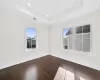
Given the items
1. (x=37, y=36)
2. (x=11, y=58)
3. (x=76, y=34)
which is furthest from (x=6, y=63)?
(x=76, y=34)

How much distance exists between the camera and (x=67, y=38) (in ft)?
14.1

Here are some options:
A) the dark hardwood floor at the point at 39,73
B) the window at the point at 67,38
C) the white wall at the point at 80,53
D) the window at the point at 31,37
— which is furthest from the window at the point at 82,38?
the window at the point at 31,37

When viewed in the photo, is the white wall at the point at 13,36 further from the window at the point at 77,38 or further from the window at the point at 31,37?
the window at the point at 77,38

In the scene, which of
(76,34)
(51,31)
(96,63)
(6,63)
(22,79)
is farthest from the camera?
(51,31)

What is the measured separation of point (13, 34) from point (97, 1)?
3.64 meters

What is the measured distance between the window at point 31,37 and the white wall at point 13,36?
290 mm

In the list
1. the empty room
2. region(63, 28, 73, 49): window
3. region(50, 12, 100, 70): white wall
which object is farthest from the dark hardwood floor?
region(63, 28, 73, 49): window

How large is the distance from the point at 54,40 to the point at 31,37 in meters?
1.71

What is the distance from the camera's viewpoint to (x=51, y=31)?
5410 mm

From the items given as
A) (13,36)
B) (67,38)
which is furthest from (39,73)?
(67,38)

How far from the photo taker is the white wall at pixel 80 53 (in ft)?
9.15

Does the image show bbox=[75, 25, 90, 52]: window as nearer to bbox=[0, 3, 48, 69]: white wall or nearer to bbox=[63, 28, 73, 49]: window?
bbox=[63, 28, 73, 49]: window

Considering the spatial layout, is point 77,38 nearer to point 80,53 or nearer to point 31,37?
point 80,53

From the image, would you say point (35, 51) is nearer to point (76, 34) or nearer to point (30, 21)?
point (30, 21)
